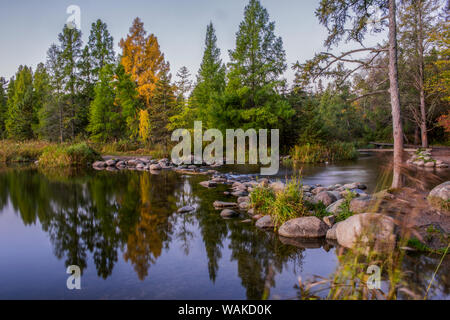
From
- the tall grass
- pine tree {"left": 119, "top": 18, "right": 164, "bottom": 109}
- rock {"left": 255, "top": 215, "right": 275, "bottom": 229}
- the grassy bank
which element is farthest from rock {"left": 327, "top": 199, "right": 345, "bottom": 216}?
pine tree {"left": 119, "top": 18, "right": 164, "bottom": 109}

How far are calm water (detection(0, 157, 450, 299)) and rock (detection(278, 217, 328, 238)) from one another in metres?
0.26

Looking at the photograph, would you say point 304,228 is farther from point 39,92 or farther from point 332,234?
point 39,92

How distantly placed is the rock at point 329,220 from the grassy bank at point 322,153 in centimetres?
1374

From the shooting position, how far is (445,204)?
5840mm

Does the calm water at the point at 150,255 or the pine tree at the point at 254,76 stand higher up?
the pine tree at the point at 254,76

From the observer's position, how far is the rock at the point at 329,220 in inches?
223

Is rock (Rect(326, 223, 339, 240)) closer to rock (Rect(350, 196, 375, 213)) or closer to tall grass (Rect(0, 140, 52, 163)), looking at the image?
rock (Rect(350, 196, 375, 213))

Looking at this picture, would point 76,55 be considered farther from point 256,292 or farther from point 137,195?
point 256,292

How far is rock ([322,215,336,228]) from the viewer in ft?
18.6

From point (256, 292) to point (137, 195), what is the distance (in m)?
6.98

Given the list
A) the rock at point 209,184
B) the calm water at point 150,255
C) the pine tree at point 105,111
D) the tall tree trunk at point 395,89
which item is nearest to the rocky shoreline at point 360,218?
the calm water at point 150,255

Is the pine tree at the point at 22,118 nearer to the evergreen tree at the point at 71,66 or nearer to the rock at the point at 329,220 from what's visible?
the evergreen tree at the point at 71,66

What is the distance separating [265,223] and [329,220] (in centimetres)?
120

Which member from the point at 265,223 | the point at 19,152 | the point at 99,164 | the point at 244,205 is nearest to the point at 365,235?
the point at 265,223
